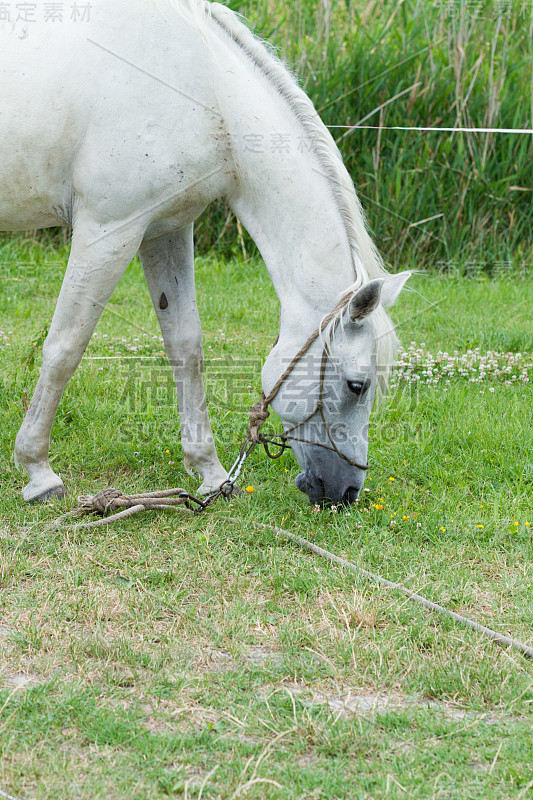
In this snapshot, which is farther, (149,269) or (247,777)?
(149,269)

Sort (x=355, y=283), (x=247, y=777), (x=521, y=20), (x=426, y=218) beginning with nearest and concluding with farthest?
(x=247, y=777), (x=355, y=283), (x=426, y=218), (x=521, y=20)

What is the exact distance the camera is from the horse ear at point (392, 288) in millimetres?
2967

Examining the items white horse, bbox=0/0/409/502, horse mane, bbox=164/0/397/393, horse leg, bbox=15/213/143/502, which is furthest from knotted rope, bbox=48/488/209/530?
horse mane, bbox=164/0/397/393

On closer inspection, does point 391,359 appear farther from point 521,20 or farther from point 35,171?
point 521,20

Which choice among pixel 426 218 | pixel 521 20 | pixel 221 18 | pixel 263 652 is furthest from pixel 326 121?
pixel 263 652

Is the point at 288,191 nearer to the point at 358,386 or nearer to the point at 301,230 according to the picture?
the point at 301,230

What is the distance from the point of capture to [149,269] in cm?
358

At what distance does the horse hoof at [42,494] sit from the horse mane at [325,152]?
4.40 feet

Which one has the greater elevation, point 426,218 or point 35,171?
point 35,171

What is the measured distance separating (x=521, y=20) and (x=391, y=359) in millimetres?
6471

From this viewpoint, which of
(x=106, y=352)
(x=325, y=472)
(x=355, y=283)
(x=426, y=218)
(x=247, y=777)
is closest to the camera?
(x=247, y=777)

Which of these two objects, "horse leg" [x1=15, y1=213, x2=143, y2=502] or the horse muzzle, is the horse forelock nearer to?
the horse muzzle

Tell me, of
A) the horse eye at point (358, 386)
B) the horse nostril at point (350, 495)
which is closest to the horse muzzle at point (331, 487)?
the horse nostril at point (350, 495)

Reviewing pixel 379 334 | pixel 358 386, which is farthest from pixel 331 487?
pixel 379 334
